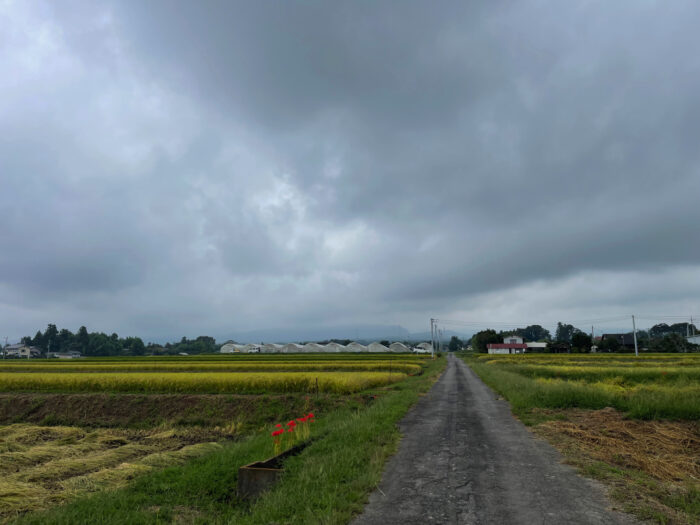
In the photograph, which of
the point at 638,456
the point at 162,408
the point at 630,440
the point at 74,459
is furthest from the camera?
the point at 162,408

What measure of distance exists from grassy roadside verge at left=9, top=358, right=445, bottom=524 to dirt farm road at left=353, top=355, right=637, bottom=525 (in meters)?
0.51

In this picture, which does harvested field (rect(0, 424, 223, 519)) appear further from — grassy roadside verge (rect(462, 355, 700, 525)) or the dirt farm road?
grassy roadside verge (rect(462, 355, 700, 525))

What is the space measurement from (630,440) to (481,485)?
21.3 feet

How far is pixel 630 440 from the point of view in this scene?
1068cm

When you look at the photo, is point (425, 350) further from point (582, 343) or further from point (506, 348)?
point (582, 343)

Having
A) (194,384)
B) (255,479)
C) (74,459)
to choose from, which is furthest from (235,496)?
(194,384)

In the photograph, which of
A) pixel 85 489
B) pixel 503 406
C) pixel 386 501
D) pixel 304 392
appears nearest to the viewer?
pixel 386 501

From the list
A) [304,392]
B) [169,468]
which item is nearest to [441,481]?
[169,468]

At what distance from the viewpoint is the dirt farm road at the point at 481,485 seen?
577 cm

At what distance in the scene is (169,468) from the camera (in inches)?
384

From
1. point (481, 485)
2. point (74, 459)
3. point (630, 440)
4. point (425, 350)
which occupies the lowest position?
point (425, 350)

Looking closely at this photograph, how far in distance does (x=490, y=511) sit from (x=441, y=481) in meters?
1.55

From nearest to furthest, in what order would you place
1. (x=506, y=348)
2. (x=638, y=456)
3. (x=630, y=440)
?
(x=638, y=456)
(x=630, y=440)
(x=506, y=348)

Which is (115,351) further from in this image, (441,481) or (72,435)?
(441,481)
